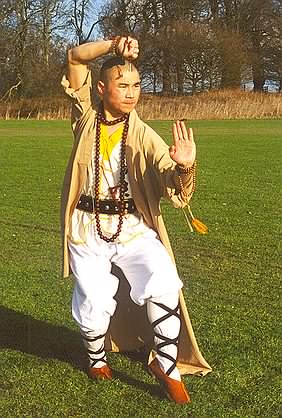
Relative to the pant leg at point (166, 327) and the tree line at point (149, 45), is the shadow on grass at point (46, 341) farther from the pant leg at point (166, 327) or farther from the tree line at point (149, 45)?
the tree line at point (149, 45)

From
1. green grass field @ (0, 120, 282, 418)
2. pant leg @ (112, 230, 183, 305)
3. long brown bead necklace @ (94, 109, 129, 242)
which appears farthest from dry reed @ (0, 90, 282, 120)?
pant leg @ (112, 230, 183, 305)

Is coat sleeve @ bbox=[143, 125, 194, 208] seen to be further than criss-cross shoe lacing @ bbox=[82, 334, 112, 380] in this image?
No

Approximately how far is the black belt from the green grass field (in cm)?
112

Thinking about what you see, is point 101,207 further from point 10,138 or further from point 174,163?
point 10,138

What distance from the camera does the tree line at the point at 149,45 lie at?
4519 centimetres

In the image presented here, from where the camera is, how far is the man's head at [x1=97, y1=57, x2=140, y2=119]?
4.32 meters

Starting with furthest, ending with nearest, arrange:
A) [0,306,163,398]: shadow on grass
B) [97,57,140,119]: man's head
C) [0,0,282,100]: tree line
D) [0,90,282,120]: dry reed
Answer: [0,0,282,100]: tree line → [0,90,282,120]: dry reed → [0,306,163,398]: shadow on grass → [97,57,140,119]: man's head

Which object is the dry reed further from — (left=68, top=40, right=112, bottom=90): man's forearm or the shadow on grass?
(left=68, top=40, right=112, bottom=90): man's forearm

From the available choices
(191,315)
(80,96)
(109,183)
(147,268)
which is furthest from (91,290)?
(191,315)

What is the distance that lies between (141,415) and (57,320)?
1.81 meters

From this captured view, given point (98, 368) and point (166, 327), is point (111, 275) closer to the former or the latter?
point (166, 327)

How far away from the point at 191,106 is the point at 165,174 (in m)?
37.5

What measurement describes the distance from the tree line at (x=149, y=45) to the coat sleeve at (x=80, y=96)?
124 ft

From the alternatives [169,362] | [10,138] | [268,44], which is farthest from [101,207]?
[268,44]
